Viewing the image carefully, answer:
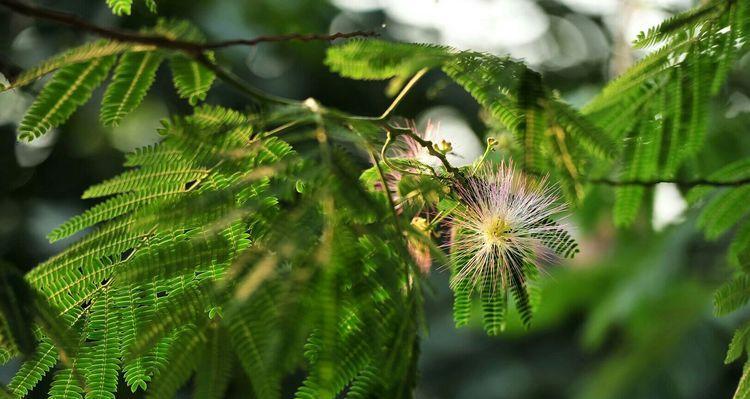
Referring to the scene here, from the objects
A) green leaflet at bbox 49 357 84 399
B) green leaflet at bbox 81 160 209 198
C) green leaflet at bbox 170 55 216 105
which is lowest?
green leaflet at bbox 49 357 84 399

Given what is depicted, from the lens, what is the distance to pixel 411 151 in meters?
1.51

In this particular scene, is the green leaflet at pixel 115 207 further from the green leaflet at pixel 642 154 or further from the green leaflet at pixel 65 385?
the green leaflet at pixel 642 154

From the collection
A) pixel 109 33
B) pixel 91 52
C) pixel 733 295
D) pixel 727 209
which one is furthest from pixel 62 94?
pixel 727 209

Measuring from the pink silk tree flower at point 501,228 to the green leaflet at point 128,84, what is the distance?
17.7 inches

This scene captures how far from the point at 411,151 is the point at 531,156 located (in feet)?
0.78

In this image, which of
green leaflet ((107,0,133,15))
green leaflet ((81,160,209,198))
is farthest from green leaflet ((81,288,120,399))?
green leaflet ((107,0,133,15))

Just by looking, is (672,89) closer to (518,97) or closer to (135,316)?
(518,97)

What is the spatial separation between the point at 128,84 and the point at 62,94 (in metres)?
0.09

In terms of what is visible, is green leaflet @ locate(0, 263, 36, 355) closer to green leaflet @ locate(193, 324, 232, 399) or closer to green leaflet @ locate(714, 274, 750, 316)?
green leaflet @ locate(193, 324, 232, 399)

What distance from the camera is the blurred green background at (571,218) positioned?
14.3 feet

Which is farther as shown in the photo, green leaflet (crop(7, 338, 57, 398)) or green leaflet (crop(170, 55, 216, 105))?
green leaflet (crop(7, 338, 57, 398))

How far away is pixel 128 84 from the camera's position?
1321 mm

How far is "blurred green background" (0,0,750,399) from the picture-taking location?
14.3 ft

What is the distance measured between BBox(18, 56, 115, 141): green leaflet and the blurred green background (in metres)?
1.46
